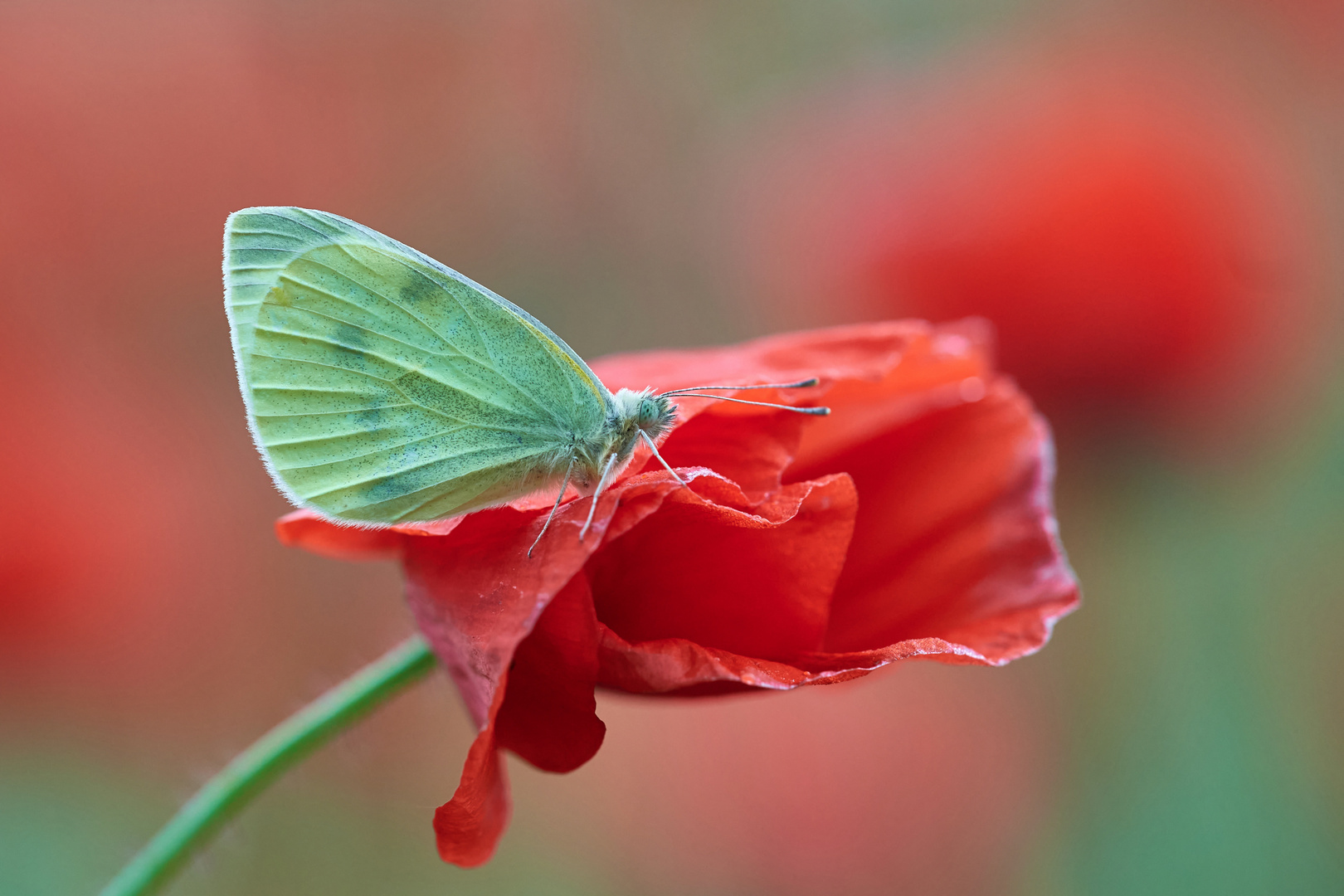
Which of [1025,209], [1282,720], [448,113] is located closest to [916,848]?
[1282,720]

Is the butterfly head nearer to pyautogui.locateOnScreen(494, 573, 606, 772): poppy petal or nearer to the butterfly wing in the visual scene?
the butterfly wing

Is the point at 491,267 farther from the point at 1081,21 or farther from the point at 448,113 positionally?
the point at 1081,21

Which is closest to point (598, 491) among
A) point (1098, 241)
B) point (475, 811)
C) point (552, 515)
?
point (552, 515)

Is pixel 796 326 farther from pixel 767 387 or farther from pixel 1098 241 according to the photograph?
pixel 767 387

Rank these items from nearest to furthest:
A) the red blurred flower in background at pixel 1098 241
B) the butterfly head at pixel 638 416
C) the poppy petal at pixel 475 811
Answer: the poppy petal at pixel 475 811, the butterfly head at pixel 638 416, the red blurred flower in background at pixel 1098 241

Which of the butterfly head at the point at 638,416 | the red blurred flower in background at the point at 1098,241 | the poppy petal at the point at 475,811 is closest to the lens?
the poppy petal at the point at 475,811

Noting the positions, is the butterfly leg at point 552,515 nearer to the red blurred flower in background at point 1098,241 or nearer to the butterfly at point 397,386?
the butterfly at point 397,386

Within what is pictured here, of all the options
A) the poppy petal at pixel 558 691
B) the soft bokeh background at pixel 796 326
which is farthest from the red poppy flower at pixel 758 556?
the soft bokeh background at pixel 796 326
